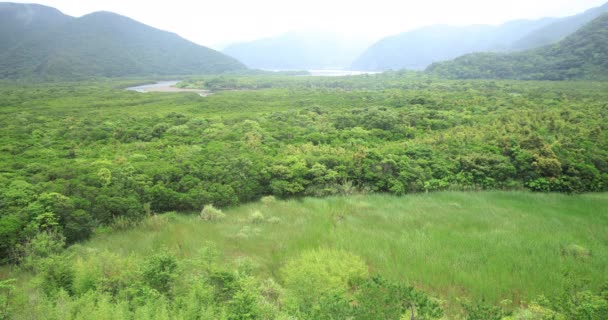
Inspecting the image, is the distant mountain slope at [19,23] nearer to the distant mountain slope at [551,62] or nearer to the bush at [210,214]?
the distant mountain slope at [551,62]

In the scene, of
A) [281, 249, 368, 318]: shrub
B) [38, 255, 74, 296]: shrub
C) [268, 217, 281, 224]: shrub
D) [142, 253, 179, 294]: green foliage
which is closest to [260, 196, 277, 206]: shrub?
[268, 217, 281, 224]: shrub

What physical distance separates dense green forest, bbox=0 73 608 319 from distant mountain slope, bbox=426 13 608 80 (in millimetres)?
62138

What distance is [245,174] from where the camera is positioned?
20.9 meters

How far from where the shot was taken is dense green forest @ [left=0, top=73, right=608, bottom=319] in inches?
375

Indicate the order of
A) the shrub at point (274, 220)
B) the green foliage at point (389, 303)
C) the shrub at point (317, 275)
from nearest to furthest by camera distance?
1. the green foliage at point (389, 303)
2. the shrub at point (317, 275)
3. the shrub at point (274, 220)

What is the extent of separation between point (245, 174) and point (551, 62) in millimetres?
112213

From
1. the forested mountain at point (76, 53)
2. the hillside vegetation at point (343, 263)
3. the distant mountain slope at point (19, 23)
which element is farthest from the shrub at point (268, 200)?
the distant mountain slope at point (19, 23)

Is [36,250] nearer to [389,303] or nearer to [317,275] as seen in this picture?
[317,275]

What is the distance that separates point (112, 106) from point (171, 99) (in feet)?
36.4

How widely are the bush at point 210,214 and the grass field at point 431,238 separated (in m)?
0.51

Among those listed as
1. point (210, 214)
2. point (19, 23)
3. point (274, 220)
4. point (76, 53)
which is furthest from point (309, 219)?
point (19, 23)

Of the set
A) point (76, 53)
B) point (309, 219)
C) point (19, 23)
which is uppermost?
point (19, 23)

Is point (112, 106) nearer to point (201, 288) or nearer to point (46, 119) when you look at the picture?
point (46, 119)

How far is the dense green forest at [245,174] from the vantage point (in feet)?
31.2
